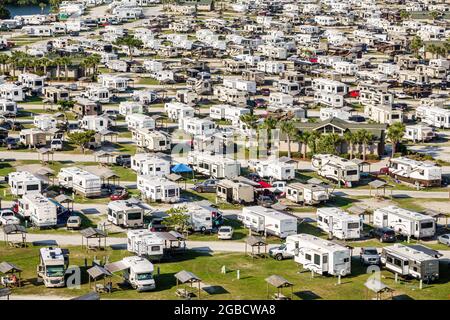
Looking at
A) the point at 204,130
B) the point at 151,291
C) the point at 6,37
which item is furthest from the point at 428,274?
the point at 6,37

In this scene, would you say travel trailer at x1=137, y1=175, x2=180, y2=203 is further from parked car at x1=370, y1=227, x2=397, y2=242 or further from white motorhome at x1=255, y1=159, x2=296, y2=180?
parked car at x1=370, y1=227, x2=397, y2=242

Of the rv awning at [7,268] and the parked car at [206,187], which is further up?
the rv awning at [7,268]

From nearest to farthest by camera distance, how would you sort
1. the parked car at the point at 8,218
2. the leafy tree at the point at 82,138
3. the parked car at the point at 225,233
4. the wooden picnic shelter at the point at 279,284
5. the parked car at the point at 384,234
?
the wooden picnic shelter at the point at 279,284 < the parked car at the point at 384,234 < the parked car at the point at 225,233 < the parked car at the point at 8,218 < the leafy tree at the point at 82,138

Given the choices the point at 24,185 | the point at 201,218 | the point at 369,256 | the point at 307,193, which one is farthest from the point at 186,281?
the point at 24,185

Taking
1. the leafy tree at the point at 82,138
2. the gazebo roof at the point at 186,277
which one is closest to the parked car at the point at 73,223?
the gazebo roof at the point at 186,277

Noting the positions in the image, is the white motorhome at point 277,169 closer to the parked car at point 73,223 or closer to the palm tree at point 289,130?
the palm tree at point 289,130

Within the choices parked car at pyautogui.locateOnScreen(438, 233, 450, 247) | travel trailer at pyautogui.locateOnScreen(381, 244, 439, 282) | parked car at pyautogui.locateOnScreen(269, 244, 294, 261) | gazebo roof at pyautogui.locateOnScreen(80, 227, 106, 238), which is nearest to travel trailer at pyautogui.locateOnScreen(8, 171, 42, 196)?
gazebo roof at pyautogui.locateOnScreen(80, 227, 106, 238)
